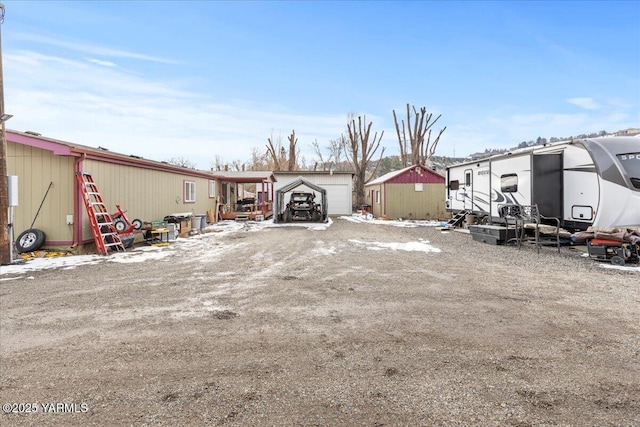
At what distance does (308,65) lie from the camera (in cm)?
2300

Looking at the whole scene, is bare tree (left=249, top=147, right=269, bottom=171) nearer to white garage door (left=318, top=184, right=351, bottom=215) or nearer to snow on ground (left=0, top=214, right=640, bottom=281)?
white garage door (left=318, top=184, right=351, bottom=215)

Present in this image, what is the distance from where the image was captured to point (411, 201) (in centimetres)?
2275

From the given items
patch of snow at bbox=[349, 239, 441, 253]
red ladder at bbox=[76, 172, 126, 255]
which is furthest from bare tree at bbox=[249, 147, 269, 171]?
red ladder at bbox=[76, 172, 126, 255]

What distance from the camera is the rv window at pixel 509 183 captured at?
438 inches

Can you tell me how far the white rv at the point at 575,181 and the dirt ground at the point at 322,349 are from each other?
127 inches

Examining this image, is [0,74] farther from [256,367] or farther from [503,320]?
[503,320]

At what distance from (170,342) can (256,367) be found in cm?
105

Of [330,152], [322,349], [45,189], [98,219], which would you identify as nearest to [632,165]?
[322,349]

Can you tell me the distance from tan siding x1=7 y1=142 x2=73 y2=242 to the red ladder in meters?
0.41

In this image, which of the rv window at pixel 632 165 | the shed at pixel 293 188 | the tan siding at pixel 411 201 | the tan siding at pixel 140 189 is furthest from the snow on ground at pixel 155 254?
the tan siding at pixel 411 201

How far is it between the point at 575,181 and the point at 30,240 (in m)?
14.2

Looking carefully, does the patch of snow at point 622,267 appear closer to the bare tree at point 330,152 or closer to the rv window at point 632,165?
the rv window at point 632,165

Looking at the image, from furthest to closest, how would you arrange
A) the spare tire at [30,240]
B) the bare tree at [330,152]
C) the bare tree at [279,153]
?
1. the bare tree at [330,152]
2. the bare tree at [279,153]
3. the spare tire at [30,240]

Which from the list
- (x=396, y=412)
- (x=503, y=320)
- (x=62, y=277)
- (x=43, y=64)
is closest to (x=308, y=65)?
(x=43, y=64)
